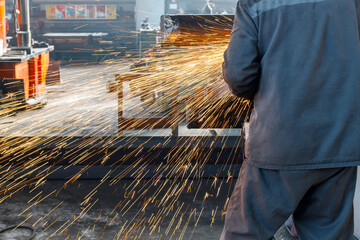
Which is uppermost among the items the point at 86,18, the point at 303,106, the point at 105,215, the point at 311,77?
the point at 86,18

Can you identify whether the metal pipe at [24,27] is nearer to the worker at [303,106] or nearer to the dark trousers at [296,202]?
the worker at [303,106]

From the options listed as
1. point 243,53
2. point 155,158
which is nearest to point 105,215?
point 155,158

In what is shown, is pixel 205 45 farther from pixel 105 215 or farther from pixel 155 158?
pixel 105 215

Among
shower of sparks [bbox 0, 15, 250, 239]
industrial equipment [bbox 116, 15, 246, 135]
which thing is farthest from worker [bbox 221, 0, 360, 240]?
industrial equipment [bbox 116, 15, 246, 135]

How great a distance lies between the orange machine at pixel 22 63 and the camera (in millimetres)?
6750

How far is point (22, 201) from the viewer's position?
Result: 11.7 ft

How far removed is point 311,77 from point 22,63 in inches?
243

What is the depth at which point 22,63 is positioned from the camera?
283 inches

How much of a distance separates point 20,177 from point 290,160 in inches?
109

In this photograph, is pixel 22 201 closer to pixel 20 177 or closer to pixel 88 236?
pixel 20 177

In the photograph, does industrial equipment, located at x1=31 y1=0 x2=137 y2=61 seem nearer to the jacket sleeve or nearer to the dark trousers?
the jacket sleeve

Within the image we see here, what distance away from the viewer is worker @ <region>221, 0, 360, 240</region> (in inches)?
72.2

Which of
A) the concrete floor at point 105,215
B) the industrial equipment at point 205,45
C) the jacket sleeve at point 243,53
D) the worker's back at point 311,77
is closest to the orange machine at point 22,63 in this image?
the industrial equipment at point 205,45

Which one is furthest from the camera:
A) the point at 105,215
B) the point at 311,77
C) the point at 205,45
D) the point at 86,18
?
the point at 86,18
